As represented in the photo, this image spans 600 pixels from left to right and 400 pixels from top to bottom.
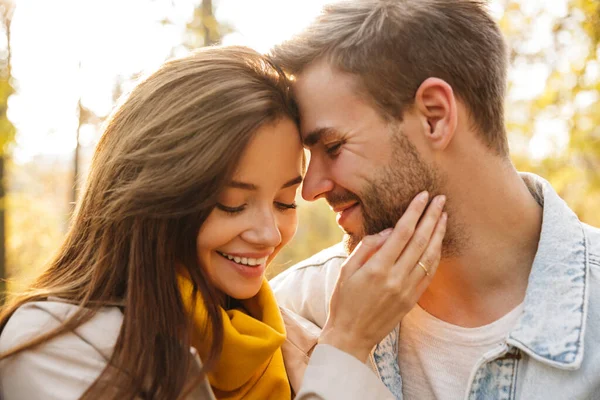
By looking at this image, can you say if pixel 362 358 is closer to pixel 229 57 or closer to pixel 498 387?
pixel 498 387

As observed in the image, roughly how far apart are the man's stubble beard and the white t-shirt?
0.48 m

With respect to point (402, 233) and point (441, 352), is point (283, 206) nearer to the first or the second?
point (402, 233)

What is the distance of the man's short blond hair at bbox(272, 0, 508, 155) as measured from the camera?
2688 mm

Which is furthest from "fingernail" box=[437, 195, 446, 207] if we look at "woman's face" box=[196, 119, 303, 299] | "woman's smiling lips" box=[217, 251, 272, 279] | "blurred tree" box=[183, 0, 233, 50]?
"blurred tree" box=[183, 0, 233, 50]

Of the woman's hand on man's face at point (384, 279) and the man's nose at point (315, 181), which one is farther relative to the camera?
the man's nose at point (315, 181)

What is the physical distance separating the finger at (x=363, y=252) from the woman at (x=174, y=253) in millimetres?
17

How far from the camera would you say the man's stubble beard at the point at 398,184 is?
267cm

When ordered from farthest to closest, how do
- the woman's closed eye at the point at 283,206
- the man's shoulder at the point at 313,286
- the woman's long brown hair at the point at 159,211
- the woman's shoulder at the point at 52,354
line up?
the man's shoulder at the point at 313,286 → the woman's closed eye at the point at 283,206 → the woman's long brown hair at the point at 159,211 → the woman's shoulder at the point at 52,354

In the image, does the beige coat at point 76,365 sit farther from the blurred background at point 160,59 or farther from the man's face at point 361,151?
the blurred background at point 160,59

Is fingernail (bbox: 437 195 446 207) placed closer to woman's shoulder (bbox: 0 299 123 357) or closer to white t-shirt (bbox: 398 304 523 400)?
white t-shirt (bbox: 398 304 523 400)

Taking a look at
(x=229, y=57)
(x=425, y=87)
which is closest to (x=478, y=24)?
(x=425, y=87)

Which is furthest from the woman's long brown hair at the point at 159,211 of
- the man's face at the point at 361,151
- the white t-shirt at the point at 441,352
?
the white t-shirt at the point at 441,352

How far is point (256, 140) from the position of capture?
8.01 feet

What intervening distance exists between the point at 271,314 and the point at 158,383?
66cm
